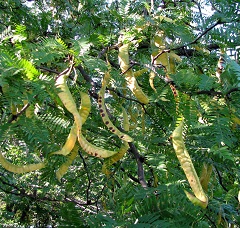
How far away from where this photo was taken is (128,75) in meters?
2.25

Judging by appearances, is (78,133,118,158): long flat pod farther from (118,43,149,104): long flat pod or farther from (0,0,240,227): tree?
(118,43,149,104): long flat pod

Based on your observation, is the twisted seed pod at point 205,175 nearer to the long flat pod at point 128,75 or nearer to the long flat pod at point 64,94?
the long flat pod at point 128,75

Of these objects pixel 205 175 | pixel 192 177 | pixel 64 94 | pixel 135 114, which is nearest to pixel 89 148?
pixel 64 94

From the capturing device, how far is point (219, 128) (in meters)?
1.97

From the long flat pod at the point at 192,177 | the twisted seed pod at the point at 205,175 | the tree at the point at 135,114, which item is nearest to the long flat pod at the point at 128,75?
the tree at the point at 135,114

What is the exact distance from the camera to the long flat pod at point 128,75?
86.8 inches

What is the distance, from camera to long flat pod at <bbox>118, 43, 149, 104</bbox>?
2205mm

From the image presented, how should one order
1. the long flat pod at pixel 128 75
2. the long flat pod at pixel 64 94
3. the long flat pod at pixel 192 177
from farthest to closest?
the long flat pod at pixel 128 75
the long flat pod at pixel 192 177
the long flat pod at pixel 64 94

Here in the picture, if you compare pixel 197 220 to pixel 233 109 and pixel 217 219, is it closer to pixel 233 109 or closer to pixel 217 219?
pixel 217 219

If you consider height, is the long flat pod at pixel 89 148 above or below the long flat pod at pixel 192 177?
above

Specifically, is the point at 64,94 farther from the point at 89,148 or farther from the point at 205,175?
the point at 205,175

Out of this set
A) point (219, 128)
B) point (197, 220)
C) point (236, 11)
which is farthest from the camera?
point (236, 11)

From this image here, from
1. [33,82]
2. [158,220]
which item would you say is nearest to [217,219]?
[158,220]

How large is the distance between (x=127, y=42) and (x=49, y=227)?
12.3ft
